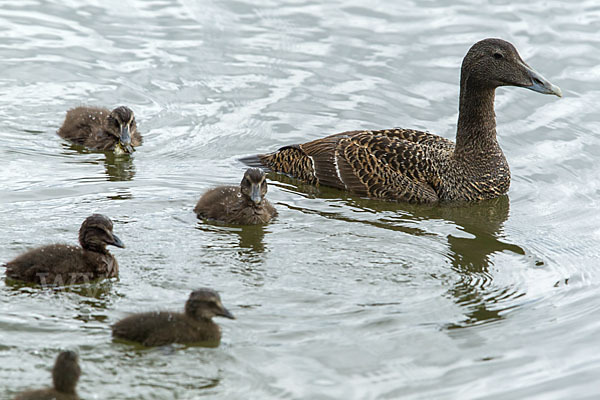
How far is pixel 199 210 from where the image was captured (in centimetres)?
918

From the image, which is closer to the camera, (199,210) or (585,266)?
(585,266)

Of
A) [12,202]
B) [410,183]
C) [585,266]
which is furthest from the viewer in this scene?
[410,183]

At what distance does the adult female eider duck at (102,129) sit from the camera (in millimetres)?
10789

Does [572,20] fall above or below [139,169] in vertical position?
above

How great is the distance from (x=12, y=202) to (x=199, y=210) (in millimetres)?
1670

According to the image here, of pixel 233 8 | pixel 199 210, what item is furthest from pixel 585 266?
pixel 233 8

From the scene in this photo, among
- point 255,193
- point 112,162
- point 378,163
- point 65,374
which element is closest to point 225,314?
point 65,374

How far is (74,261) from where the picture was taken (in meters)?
7.46

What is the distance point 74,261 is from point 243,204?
1.98 meters

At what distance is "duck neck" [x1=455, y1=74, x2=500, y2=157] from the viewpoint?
10.4m

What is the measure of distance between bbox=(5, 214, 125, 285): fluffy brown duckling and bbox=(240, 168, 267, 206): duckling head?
1581 mm

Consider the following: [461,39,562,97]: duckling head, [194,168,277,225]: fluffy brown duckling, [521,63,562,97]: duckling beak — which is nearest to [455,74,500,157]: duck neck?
[461,39,562,97]: duckling head

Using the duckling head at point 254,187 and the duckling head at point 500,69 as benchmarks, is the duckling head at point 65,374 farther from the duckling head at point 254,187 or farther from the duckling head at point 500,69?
the duckling head at point 500,69

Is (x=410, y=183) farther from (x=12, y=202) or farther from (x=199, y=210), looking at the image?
(x=12, y=202)
